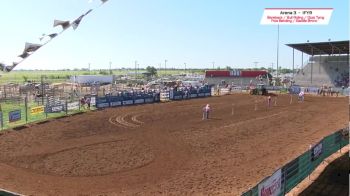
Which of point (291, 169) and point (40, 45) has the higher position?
point (40, 45)

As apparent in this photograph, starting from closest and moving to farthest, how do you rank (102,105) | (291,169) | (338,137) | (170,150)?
(291,169)
(338,137)
(170,150)
(102,105)

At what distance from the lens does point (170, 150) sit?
2225 cm

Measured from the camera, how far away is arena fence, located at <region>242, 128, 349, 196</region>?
450 inches

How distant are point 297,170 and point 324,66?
77694 mm

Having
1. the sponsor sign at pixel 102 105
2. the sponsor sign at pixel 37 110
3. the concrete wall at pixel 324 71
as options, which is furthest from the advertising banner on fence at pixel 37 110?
the concrete wall at pixel 324 71

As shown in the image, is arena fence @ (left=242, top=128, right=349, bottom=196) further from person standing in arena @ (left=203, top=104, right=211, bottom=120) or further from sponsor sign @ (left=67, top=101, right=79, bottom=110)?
sponsor sign @ (left=67, top=101, right=79, bottom=110)

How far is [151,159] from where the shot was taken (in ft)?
66.2

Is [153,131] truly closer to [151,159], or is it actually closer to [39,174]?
[151,159]

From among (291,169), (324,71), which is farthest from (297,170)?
(324,71)

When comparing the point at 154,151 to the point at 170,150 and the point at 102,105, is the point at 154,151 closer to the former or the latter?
A: the point at 170,150

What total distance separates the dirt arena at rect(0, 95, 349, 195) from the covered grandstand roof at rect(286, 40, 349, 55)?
4147 cm

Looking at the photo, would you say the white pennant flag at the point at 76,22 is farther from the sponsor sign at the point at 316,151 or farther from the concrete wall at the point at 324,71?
the concrete wall at the point at 324,71

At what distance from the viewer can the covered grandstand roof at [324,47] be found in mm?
74875

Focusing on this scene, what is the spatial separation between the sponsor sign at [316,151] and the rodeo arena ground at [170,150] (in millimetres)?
42
